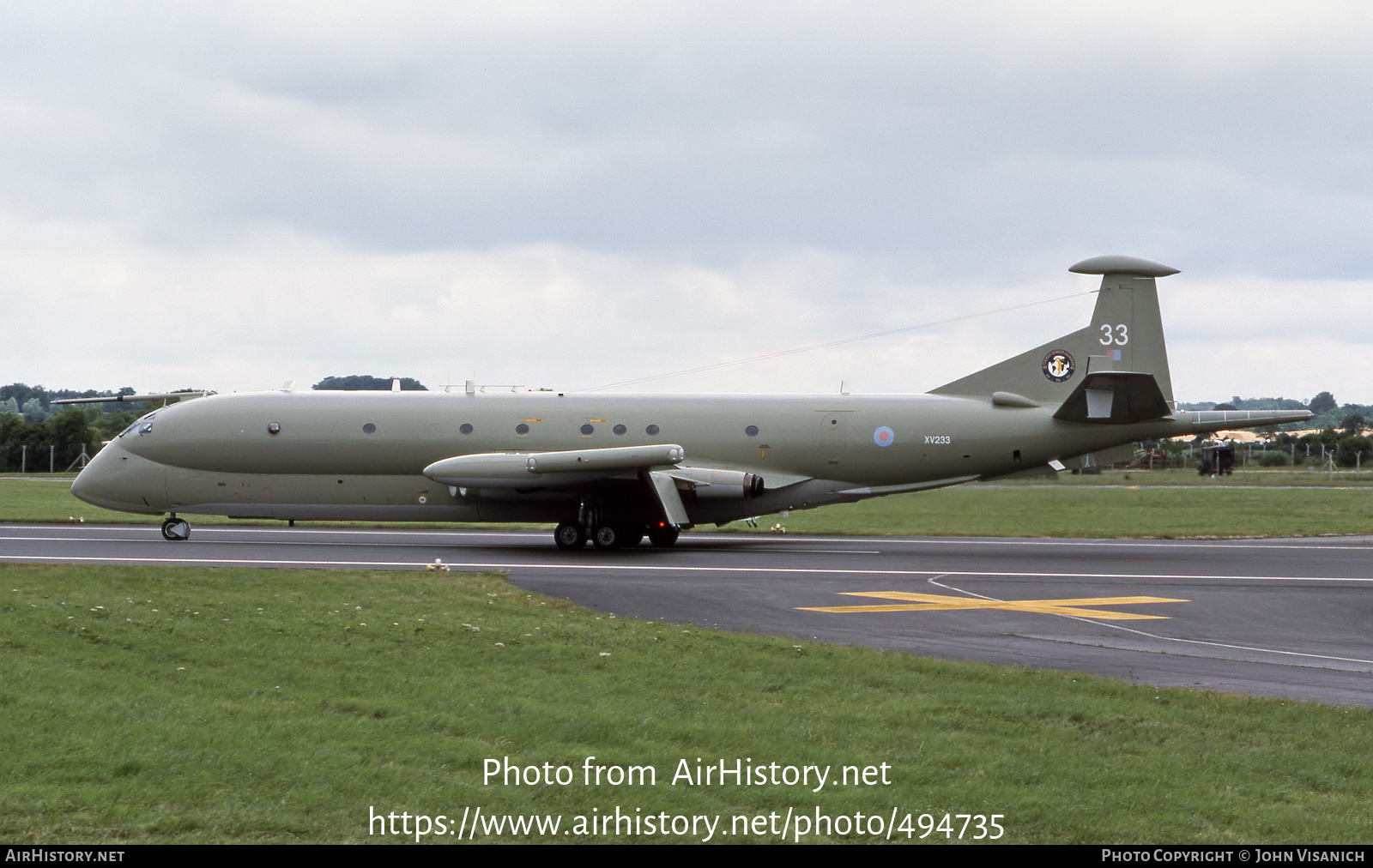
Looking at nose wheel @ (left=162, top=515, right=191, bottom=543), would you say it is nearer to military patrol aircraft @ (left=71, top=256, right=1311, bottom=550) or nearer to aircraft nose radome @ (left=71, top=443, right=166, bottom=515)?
military patrol aircraft @ (left=71, top=256, right=1311, bottom=550)

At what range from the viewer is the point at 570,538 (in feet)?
87.9

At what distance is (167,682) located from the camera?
922 cm

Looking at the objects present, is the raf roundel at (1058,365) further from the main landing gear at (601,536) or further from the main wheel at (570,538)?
the main wheel at (570,538)

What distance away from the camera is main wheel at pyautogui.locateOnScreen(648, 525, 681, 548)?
91.2 ft

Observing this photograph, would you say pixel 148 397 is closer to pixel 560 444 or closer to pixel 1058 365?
pixel 560 444

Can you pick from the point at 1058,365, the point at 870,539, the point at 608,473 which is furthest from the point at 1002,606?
the point at 870,539

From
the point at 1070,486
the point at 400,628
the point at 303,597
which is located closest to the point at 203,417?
the point at 303,597

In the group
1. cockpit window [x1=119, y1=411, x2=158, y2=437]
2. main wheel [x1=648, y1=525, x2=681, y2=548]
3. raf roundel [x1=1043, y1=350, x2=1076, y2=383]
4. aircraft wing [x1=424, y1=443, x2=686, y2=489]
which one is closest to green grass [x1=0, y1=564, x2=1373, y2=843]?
aircraft wing [x1=424, y1=443, x2=686, y2=489]

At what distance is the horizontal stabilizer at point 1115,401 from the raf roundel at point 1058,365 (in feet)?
3.36

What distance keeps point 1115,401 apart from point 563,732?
2150 centimetres

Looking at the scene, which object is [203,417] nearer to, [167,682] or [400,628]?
[400,628]

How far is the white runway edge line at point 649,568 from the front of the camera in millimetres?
21266

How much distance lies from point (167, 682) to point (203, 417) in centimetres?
2117
